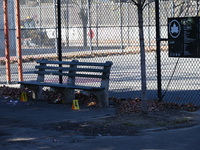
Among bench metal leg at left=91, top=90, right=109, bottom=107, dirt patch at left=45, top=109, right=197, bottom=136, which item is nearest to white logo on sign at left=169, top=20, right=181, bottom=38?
dirt patch at left=45, top=109, right=197, bottom=136

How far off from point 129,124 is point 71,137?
1292mm

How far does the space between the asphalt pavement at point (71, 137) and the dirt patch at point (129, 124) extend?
23 cm

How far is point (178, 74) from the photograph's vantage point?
16.7 m

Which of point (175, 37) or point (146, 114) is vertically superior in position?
point (175, 37)

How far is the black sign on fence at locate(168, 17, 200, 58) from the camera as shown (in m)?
9.59

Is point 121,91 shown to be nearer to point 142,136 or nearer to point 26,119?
point 26,119

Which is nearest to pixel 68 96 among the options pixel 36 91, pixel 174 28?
pixel 36 91

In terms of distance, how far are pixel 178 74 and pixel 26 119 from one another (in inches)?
339

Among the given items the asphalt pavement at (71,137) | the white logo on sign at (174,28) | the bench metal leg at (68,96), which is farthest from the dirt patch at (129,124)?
the bench metal leg at (68,96)

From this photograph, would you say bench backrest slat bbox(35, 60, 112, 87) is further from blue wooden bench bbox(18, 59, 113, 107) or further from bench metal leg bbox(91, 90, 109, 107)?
bench metal leg bbox(91, 90, 109, 107)

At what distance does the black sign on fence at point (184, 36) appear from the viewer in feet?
31.5

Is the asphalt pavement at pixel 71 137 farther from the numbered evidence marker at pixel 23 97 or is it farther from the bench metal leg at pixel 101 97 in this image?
the numbered evidence marker at pixel 23 97

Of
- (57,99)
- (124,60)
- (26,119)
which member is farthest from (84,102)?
(124,60)

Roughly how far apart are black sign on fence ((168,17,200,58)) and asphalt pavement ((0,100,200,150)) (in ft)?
6.12
